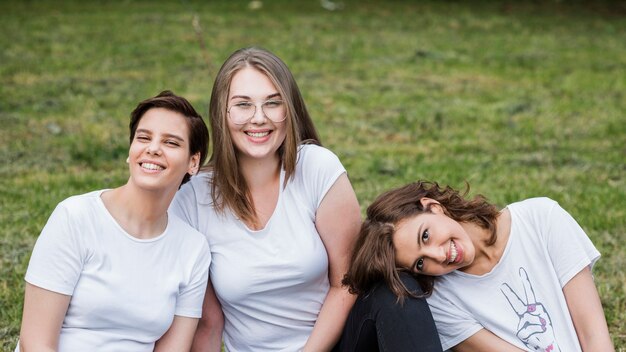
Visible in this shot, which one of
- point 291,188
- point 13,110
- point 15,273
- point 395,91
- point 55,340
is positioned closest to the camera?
point 55,340

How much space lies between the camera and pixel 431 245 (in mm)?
3273

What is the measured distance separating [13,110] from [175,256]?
623 cm

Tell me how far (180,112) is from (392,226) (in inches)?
34.9

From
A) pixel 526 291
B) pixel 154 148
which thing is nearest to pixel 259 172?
pixel 154 148

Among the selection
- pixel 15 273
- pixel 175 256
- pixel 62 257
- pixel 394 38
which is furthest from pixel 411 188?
pixel 394 38

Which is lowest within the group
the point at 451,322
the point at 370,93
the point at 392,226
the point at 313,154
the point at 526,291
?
the point at 451,322

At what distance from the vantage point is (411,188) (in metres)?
3.50

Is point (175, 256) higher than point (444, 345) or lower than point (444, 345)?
higher

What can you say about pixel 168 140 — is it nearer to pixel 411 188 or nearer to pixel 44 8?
pixel 411 188

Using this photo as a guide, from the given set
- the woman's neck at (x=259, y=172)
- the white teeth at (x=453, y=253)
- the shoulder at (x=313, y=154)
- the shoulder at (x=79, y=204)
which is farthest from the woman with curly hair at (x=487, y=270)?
the shoulder at (x=79, y=204)

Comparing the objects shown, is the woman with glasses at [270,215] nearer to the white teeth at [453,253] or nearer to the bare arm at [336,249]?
the bare arm at [336,249]

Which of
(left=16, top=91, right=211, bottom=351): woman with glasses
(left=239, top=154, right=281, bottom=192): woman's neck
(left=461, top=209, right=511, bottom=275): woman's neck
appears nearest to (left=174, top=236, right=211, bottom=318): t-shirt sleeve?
(left=16, top=91, right=211, bottom=351): woman with glasses

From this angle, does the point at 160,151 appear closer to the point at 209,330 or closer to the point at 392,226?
the point at 209,330

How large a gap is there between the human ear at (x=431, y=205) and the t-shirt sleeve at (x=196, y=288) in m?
0.83
